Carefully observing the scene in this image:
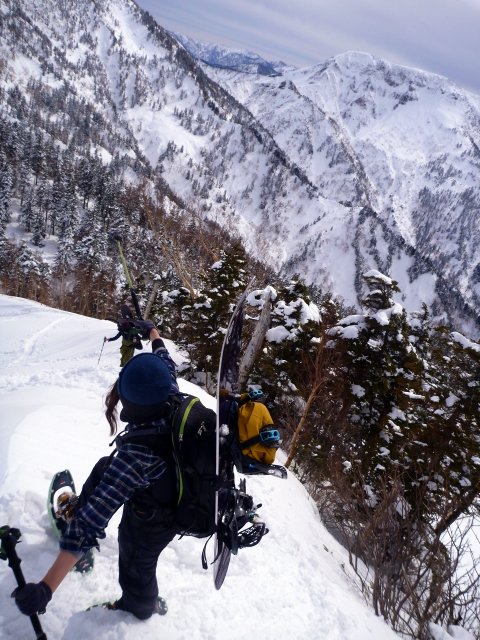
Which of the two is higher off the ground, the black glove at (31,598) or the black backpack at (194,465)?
the black backpack at (194,465)

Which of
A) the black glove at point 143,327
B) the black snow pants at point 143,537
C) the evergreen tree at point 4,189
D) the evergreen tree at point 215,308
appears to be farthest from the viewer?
the evergreen tree at point 4,189

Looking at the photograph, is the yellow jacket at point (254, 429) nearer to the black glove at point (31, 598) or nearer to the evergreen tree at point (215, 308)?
the black glove at point (31, 598)

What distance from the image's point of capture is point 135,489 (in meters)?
2.73

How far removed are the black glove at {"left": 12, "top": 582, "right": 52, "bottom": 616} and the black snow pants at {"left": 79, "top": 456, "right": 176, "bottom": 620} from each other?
27.9 inches

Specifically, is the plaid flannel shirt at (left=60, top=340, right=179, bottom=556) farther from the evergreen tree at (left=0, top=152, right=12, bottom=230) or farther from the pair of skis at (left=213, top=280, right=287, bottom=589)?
the evergreen tree at (left=0, top=152, right=12, bottom=230)

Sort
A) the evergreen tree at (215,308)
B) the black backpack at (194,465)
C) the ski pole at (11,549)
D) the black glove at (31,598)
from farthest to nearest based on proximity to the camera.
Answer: the evergreen tree at (215,308) < the black backpack at (194,465) < the ski pole at (11,549) < the black glove at (31,598)

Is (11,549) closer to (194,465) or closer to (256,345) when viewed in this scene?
(194,465)

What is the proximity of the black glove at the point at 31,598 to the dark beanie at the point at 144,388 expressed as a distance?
3.57 feet

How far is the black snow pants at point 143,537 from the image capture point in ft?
9.02

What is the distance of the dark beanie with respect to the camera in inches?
99.7

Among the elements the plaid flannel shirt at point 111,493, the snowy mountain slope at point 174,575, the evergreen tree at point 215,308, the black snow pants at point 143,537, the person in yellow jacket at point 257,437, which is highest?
the person in yellow jacket at point 257,437

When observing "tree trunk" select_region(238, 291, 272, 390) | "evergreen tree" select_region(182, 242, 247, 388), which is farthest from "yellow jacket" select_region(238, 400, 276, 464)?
"evergreen tree" select_region(182, 242, 247, 388)

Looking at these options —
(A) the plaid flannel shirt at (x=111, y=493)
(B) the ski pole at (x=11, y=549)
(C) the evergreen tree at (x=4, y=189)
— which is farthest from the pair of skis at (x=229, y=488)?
(C) the evergreen tree at (x=4, y=189)

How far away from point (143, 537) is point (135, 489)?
46cm
